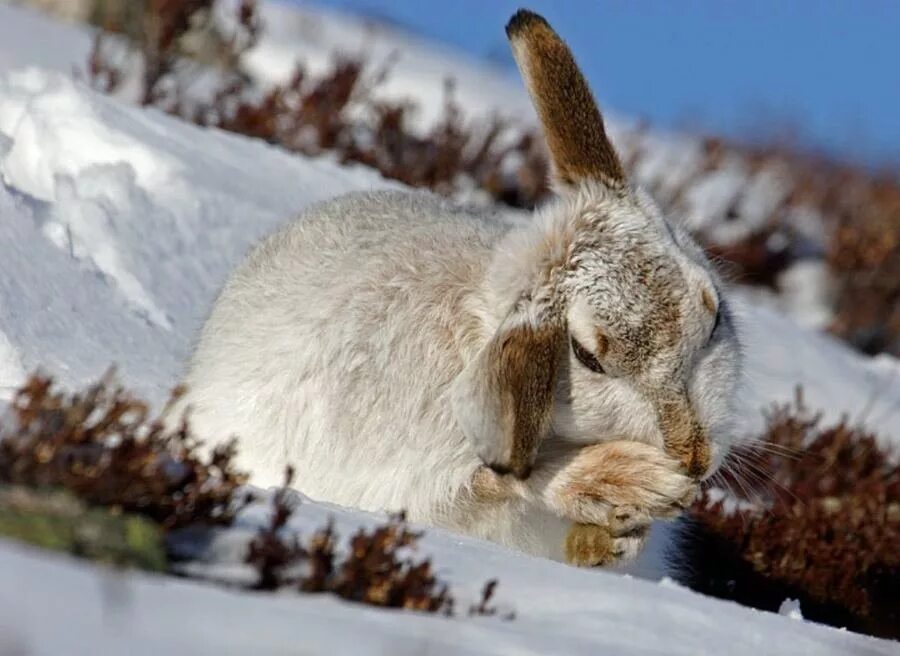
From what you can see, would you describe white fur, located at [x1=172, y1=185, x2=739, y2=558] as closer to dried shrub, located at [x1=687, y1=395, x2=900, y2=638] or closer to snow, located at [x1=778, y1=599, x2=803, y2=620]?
snow, located at [x1=778, y1=599, x2=803, y2=620]

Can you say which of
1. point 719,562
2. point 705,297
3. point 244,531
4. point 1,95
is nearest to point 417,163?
point 1,95

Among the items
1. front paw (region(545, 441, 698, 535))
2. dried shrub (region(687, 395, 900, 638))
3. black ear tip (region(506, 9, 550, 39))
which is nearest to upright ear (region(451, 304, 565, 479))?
front paw (region(545, 441, 698, 535))

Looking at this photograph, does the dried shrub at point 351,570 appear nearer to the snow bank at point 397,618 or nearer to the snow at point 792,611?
the snow bank at point 397,618

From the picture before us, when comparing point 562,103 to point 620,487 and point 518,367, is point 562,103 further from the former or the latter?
point 620,487

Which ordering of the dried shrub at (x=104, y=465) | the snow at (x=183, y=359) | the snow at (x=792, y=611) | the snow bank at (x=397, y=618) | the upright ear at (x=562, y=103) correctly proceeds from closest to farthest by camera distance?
the snow bank at (x=397, y=618), the snow at (x=183, y=359), the dried shrub at (x=104, y=465), the snow at (x=792, y=611), the upright ear at (x=562, y=103)

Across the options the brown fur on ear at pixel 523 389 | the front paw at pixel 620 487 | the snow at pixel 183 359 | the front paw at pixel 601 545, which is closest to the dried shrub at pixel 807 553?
the snow at pixel 183 359

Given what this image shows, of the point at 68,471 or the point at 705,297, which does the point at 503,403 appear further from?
the point at 68,471

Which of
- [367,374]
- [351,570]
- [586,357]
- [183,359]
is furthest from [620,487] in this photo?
[183,359]
